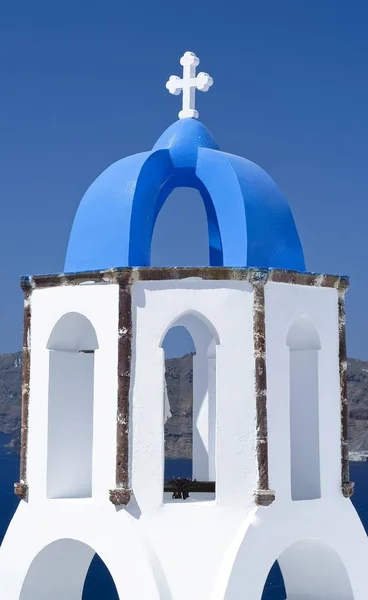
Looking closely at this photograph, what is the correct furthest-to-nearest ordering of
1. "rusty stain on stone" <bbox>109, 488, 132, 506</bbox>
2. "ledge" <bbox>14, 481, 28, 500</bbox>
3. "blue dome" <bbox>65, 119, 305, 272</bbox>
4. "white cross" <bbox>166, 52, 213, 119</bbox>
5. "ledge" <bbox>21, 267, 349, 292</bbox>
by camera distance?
"white cross" <bbox>166, 52, 213, 119</bbox> → "ledge" <bbox>14, 481, 28, 500</bbox> → "blue dome" <bbox>65, 119, 305, 272</bbox> → "ledge" <bbox>21, 267, 349, 292</bbox> → "rusty stain on stone" <bbox>109, 488, 132, 506</bbox>

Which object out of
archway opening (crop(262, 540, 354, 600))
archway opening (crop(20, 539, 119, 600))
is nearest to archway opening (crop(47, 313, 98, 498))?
archway opening (crop(20, 539, 119, 600))

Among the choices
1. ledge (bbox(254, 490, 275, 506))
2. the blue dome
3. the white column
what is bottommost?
ledge (bbox(254, 490, 275, 506))

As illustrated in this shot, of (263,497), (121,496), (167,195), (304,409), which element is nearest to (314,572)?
(304,409)

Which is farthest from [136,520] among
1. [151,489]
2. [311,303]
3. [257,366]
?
[311,303]

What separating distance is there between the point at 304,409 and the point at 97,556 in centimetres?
3536

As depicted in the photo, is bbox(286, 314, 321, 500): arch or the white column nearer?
bbox(286, 314, 321, 500): arch

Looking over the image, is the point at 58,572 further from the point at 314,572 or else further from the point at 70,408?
the point at 314,572

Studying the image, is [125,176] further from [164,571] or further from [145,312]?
[164,571]

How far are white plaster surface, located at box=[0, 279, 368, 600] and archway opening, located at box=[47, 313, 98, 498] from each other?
14 cm

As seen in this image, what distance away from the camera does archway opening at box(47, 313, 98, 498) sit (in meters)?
12.5

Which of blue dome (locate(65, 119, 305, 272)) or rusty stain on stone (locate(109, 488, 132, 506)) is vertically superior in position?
blue dome (locate(65, 119, 305, 272))

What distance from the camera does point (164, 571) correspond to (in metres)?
11.4

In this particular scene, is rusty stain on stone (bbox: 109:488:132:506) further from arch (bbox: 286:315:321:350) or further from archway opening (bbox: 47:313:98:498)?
arch (bbox: 286:315:321:350)

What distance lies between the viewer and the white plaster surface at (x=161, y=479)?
11.5 metres
